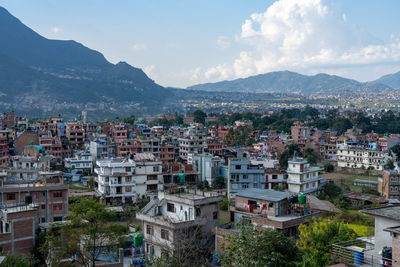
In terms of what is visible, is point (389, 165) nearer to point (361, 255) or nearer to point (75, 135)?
point (75, 135)

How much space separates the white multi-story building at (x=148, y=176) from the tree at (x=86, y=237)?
12.0 m

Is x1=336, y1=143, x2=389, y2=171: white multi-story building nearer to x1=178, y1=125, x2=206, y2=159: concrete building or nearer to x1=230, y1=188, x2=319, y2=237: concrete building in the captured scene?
x1=178, y1=125, x2=206, y2=159: concrete building

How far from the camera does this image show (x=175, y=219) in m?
14.5

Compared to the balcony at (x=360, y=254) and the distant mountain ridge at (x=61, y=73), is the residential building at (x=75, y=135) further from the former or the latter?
the distant mountain ridge at (x=61, y=73)

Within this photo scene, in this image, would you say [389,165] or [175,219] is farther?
[389,165]

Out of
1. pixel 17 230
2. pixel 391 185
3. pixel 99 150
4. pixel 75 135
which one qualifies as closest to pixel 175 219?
pixel 17 230

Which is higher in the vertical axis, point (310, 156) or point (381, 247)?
point (381, 247)

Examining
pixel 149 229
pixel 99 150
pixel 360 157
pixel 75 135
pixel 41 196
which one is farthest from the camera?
pixel 75 135

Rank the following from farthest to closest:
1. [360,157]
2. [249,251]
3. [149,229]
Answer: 1. [360,157]
2. [149,229]
3. [249,251]

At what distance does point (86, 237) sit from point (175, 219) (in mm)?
3174

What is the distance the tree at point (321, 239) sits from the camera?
11.1 meters

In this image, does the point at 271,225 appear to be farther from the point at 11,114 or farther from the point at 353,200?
the point at 11,114

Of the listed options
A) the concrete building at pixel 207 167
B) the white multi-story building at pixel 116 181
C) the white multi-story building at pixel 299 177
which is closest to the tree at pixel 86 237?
the white multi-story building at pixel 116 181

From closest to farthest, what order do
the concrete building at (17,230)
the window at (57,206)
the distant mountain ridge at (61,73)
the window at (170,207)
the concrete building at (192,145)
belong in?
1. the concrete building at (17,230)
2. the window at (170,207)
3. the window at (57,206)
4. the concrete building at (192,145)
5. the distant mountain ridge at (61,73)
